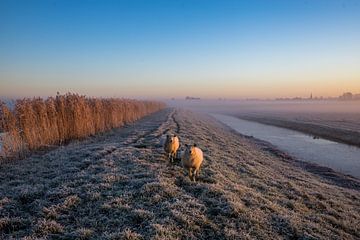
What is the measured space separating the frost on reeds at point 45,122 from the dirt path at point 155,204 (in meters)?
2.31

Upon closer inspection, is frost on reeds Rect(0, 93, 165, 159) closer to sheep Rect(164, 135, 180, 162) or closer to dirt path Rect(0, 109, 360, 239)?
dirt path Rect(0, 109, 360, 239)

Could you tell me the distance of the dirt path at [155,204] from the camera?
312 inches

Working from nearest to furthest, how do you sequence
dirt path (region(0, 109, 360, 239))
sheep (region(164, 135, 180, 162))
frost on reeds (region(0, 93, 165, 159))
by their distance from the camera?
1. dirt path (region(0, 109, 360, 239))
2. sheep (region(164, 135, 180, 162))
3. frost on reeds (region(0, 93, 165, 159))

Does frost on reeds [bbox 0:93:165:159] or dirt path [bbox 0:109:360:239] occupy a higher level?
frost on reeds [bbox 0:93:165:159]

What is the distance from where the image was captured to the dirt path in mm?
7934

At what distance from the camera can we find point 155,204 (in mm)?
9383

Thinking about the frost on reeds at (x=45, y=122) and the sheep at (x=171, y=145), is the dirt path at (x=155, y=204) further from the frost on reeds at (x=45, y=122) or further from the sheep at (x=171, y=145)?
the frost on reeds at (x=45, y=122)

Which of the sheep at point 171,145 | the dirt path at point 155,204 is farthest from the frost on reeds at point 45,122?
the sheep at point 171,145

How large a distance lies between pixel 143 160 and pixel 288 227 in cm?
760

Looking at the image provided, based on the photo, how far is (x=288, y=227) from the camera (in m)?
8.98

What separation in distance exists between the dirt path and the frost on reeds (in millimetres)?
2309

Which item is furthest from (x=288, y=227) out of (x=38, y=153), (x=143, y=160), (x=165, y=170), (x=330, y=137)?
(x=330, y=137)

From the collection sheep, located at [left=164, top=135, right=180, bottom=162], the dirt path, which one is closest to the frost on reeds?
the dirt path

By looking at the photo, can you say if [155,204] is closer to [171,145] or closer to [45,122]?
[171,145]
